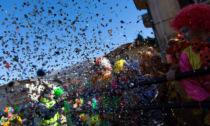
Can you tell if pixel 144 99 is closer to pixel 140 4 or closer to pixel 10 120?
pixel 10 120

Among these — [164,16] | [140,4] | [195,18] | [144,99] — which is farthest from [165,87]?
[140,4]

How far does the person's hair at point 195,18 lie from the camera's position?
1650 millimetres

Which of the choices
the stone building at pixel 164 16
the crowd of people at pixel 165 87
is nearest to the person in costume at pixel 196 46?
the crowd of people at pixel 165 87

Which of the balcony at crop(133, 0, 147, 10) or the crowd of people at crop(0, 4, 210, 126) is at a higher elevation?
the balcony at crop(133, 0, 147, 10)

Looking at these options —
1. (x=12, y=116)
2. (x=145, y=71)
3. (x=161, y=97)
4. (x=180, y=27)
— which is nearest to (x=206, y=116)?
(x=161, y=97)

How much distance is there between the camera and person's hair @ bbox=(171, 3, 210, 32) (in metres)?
1.65

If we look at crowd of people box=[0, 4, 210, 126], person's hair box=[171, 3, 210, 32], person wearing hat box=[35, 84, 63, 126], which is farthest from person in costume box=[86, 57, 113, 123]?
person's hair box=[171, 3, 210, 32]

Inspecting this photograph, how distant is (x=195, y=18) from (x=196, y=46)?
44cm

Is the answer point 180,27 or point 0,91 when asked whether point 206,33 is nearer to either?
point 180,27

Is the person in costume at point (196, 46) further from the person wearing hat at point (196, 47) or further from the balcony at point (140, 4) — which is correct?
the balcony at point (140, 4)

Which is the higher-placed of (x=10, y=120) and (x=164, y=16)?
(x=164, y=16)

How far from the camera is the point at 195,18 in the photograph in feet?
5.58

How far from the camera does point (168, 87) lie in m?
2.42

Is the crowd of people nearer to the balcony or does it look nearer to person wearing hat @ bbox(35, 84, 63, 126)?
person wearing hat @ bbox(35, 84, 63, 126)
